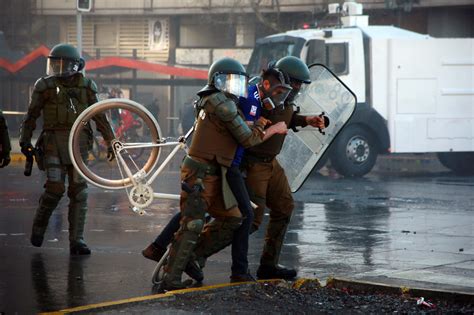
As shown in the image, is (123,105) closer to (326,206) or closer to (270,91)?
(270,91)

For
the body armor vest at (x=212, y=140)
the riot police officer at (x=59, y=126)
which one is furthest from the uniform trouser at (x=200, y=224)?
the riot police officer at (x=59, y=126)

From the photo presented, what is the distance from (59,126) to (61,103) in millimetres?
210

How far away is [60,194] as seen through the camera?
10055 millimetres

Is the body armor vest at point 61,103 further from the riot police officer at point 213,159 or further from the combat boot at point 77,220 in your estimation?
the riot police officer at point 213,159

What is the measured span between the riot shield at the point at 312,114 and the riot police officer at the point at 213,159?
63.3 inches

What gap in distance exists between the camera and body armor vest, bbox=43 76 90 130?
9938 mm

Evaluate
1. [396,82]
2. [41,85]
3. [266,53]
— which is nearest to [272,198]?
[41,85]

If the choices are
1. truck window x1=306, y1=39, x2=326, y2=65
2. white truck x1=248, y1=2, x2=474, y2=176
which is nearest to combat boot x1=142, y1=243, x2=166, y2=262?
white truck x1=248, y1=2, x2=474, y2=176

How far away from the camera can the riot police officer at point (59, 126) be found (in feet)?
32.5

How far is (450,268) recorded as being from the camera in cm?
912

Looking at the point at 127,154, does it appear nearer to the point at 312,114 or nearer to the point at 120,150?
the point at 120,150

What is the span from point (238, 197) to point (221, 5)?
104ft

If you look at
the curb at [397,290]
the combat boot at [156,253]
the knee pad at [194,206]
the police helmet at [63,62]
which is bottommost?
the curb at [397,290]

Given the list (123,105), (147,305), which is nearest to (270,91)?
(123,105)
